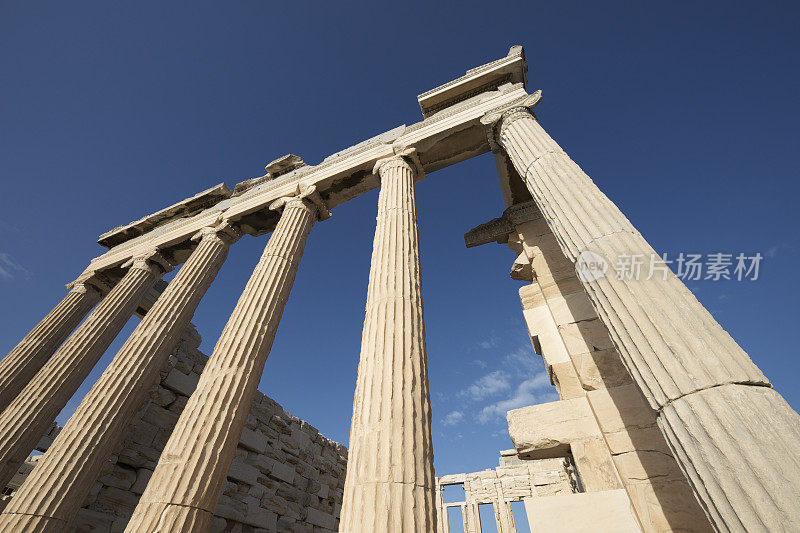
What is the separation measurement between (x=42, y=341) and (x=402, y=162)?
44.6 ft

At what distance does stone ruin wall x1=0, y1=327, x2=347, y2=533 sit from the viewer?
9805 millimetres

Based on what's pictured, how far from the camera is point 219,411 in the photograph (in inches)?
277

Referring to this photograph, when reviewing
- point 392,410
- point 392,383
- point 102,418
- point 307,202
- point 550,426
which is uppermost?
point 307,202

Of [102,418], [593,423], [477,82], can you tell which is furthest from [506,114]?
[102,418]

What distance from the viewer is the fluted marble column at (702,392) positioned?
2715mm

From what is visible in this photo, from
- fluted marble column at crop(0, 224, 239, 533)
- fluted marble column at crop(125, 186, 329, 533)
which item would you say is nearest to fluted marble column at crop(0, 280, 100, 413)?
fluted marble column at crop(0, 224, 239, 533)

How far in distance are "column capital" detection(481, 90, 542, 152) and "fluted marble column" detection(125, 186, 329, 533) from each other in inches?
237

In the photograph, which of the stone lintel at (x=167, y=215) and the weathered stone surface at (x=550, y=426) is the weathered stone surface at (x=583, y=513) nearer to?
the weathered stone surface at (x=550, y=426)

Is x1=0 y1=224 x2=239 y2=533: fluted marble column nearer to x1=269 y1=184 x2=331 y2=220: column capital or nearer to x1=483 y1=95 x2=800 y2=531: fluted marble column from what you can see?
x1=269 y1=184 x2=331 y2=220: column capital

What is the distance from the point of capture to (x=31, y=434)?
31.8 ft

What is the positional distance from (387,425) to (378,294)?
2.43 m

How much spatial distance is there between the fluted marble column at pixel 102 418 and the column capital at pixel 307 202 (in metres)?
3.05

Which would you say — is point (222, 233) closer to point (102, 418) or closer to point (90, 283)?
point (102, 418)

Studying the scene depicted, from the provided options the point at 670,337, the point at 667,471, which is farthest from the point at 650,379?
the point at 667,471
